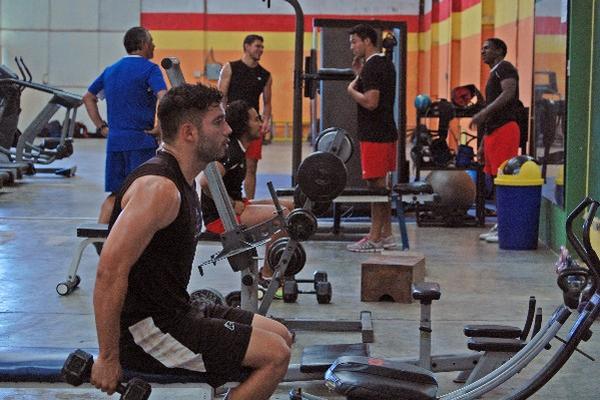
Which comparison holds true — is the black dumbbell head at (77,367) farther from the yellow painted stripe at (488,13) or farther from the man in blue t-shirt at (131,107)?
the yellow painted stripe at (488,13)

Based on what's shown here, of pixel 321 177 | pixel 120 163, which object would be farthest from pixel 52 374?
pixel 120 163

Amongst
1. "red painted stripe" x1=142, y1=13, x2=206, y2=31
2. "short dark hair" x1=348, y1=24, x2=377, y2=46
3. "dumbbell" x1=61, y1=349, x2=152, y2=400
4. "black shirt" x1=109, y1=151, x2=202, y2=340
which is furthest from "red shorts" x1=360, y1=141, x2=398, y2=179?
"red painted stripe" x1=142, y1=13, x2=206, y2=31

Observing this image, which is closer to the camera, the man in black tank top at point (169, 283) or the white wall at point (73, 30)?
the man in black tank top at point (169, 283)

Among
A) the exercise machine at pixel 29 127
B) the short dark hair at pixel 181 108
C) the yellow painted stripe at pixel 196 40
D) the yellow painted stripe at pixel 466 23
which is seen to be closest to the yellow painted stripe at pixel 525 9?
the yellow painted stripe at pixel 466 23

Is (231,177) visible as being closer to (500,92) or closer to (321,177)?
(321,177)

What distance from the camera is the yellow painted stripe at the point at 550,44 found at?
7.65 metres

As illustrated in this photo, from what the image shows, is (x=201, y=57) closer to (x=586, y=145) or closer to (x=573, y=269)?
(x=586, y=145)

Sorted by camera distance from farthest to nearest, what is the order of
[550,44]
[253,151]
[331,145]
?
1. [253,151]
2. [550,44]
3. [331,145]

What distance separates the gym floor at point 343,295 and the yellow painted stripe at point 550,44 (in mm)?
1485

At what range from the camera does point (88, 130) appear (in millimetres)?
22422

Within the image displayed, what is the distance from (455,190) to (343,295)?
308 centimetres

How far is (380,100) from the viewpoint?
24.5 ft

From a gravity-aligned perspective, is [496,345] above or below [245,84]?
below

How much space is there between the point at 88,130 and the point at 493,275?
16.8 meters
